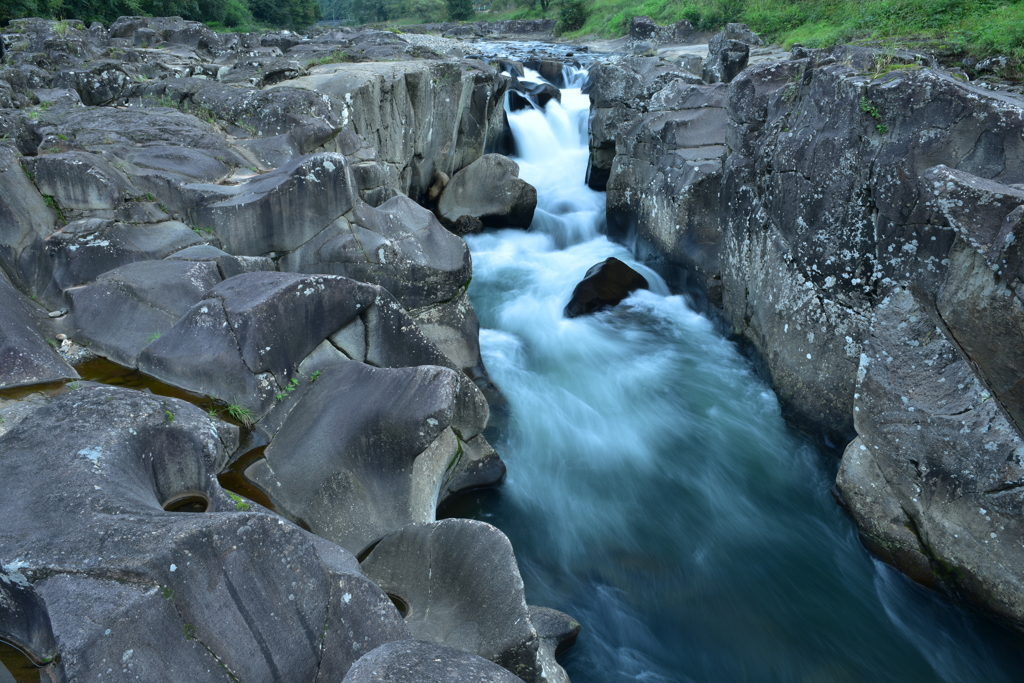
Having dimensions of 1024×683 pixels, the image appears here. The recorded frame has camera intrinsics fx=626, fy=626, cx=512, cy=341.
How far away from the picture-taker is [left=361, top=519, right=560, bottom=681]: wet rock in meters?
3.78

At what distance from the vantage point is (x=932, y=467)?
5246 mm

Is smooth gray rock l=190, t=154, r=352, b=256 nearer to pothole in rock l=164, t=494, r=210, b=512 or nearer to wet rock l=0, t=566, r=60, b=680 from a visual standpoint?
pothole in rock l=164, t=494, r=210, b=512

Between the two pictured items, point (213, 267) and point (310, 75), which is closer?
point (213, 267)

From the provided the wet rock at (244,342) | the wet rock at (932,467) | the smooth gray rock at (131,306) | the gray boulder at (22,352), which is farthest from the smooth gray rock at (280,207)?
the wet rock at (932,467)

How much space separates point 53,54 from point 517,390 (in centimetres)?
1151

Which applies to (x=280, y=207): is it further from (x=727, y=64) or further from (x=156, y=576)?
(x=727, y=64)

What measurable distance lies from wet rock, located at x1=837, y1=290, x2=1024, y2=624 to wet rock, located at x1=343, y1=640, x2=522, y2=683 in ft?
13.9

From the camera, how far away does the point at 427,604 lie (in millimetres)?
4109

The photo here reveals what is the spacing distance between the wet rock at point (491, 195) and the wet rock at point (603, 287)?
3.41 meters

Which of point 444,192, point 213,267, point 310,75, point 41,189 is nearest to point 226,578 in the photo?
point 213,267

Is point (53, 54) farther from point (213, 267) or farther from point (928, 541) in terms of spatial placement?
point (928, 541)

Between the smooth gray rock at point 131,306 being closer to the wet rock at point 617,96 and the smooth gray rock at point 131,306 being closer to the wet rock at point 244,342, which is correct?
the wet rock at point 244,342

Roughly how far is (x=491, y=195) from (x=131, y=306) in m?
8.80

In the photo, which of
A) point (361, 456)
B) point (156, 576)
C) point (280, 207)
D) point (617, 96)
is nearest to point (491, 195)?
point (617, 96)
